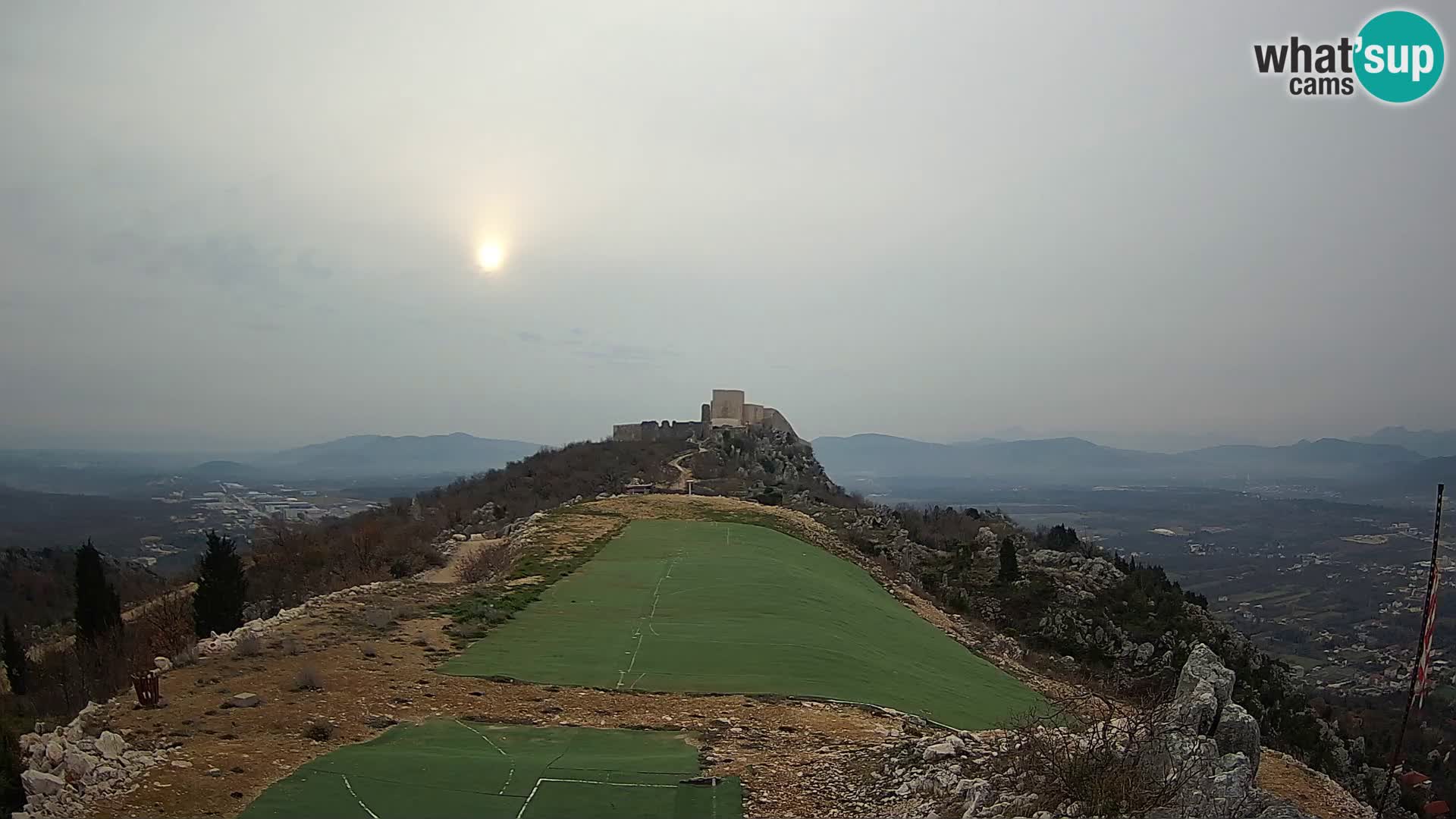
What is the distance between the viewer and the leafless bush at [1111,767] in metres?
6.10

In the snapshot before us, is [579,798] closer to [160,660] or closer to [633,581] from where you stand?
[160,660]

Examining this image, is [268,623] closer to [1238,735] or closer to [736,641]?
[736,641]

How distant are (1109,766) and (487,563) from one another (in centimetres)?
1991

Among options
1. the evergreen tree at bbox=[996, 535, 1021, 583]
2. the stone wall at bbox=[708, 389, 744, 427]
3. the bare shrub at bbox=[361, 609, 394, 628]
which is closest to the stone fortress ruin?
the stone wall at bbox=[708, 389, 744, 427]

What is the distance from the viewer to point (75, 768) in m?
7.41

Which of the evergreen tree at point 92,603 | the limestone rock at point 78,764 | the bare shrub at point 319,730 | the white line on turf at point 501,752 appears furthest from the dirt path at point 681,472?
the limestone rock at point 78,764

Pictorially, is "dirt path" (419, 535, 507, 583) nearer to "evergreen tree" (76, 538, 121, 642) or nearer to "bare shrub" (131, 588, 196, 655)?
"bare shrub" (131, 588, 196, 655)

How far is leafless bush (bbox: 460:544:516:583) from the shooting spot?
21.9 meters

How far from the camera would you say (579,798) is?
7953mm

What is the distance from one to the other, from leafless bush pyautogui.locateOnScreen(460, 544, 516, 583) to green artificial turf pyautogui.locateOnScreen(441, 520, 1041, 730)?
2.57 m

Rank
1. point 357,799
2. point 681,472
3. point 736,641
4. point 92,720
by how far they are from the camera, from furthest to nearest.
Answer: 1. point 681,472
2. point 736,641
3. point 92,720
4. point 357,799

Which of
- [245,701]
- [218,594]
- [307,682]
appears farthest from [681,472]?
[245,701]

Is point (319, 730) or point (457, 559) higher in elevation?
point (319, 730)

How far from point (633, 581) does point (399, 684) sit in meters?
9.19
